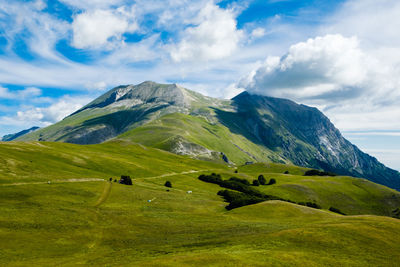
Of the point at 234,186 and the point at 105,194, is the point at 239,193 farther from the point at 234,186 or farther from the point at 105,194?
the point at 105,194

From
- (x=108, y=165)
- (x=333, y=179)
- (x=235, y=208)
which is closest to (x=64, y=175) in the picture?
(x=108, y=165)

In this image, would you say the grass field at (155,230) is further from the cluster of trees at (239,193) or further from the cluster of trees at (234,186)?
the cluster of trees at (234,186)

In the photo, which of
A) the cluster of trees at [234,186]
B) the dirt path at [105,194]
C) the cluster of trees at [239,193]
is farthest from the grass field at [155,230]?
the cluster of trees at [234,186]

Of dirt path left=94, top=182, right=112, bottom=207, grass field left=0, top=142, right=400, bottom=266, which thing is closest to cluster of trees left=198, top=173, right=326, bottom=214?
grass field left=0, top=142, right=400, bottom=266

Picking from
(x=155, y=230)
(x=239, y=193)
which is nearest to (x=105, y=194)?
(x=155, y=230)

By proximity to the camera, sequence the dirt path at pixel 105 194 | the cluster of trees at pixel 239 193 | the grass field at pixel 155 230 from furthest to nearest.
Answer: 1. the cluster of trees at pixel 239 193
2. the dirt path at pixel 105 194
3. the grass field at pixel 155 230

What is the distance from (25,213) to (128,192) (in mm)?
31927

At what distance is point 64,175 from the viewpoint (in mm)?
90438

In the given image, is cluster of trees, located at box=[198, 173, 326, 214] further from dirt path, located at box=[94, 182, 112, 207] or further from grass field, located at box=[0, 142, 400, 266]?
dirt path, located at box=[94, 182, 112, 207]

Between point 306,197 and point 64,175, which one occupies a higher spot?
point 64,175

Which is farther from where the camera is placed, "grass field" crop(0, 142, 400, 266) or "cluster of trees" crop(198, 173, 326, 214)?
"cluster of trees" crop(198, 173, 326, 214)

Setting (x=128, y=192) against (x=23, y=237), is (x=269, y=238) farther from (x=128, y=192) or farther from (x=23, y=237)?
(x=128, y=192)

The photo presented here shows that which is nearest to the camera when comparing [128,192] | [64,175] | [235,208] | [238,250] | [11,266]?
[11,266]

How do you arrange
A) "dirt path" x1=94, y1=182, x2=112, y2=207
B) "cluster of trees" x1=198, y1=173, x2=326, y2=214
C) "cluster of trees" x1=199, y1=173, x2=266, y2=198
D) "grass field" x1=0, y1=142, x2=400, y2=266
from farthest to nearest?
"cluster of trees" x1=199, y1=173, x2=266, y2=198 → "cluster of trees" x1=198, y1=173, x2=326, y2=214 → "dirt path" x1=94, y1=182, x2=112, y2=207 → "grass field" x1=0, y1=142, x2=400, y2=266
